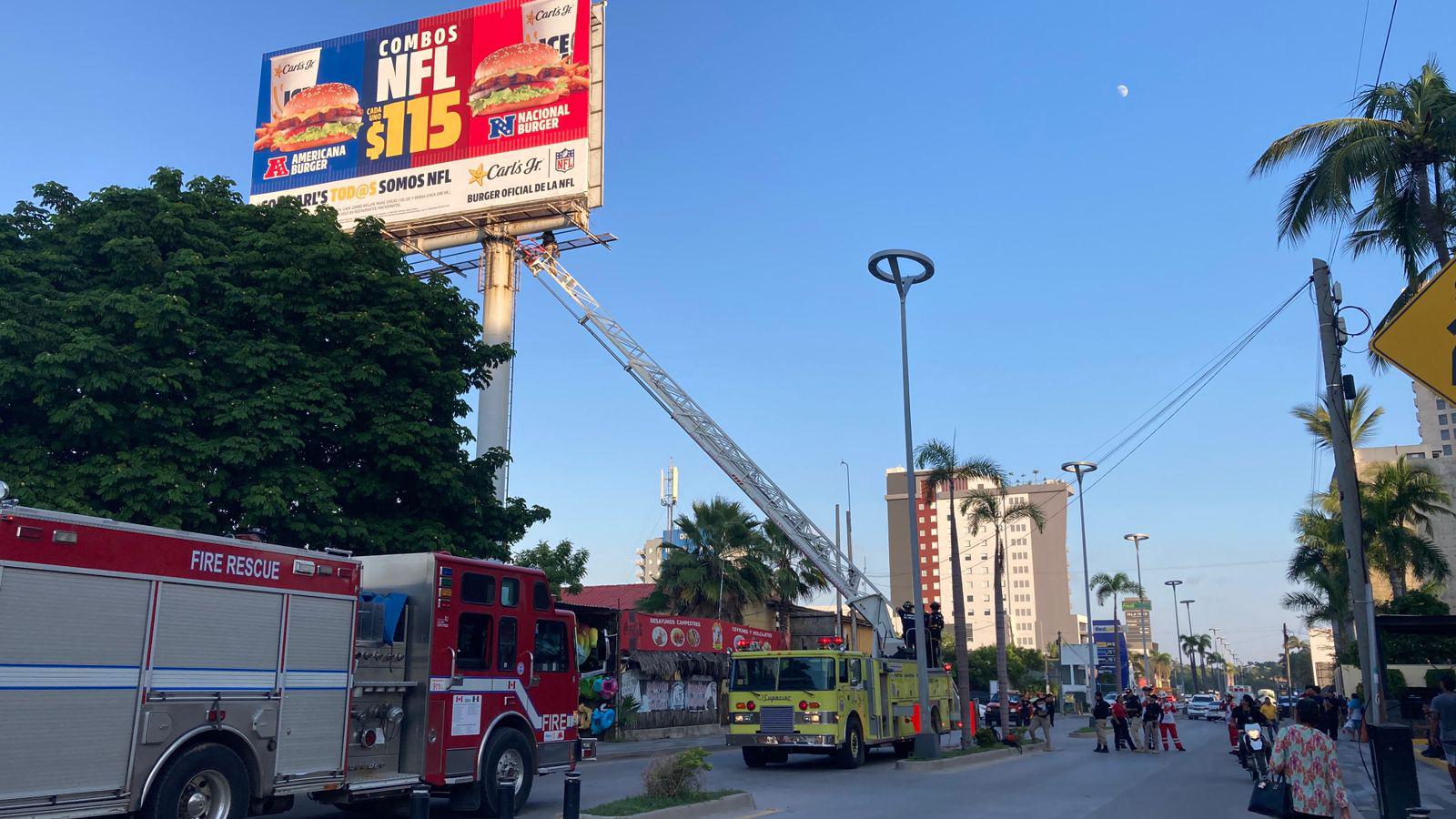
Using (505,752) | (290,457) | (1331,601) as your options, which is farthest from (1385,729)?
(1331,601)

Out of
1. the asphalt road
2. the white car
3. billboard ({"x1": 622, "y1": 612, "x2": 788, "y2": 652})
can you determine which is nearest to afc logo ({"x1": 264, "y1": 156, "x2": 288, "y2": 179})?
billboard ({"x1": 622, "y1": 612, "x2": 788, "y2": 652})

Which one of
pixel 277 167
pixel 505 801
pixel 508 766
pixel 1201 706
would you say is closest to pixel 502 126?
pixel 277 167

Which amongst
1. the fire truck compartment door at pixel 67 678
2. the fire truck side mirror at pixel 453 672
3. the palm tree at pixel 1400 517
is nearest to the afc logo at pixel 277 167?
the fire truck side mirror at pixel 453 672

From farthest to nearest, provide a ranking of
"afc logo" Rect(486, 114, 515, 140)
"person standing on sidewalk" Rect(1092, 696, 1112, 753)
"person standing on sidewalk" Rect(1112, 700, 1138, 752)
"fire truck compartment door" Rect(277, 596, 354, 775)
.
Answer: "afc logo" Rect(486, 114, 515, 140) → "person standing on sidewalk" Rect(1112, 700, 1138, 752) → "person standing on sidewalk" Rect(1092, 696, 1112, 753) → "fire truck compartment door" Rect(277, 596, 354, 775)

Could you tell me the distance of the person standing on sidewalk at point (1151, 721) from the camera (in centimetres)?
2958

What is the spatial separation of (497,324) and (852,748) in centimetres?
2013

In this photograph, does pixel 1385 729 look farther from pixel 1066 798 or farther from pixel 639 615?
pixel 639 615

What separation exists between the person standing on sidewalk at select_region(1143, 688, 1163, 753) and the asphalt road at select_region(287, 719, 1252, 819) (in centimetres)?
388

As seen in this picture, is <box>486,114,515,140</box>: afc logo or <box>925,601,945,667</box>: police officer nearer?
<box>925,601,945,667</box>: police officer

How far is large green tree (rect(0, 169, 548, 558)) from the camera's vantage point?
53.5 ft

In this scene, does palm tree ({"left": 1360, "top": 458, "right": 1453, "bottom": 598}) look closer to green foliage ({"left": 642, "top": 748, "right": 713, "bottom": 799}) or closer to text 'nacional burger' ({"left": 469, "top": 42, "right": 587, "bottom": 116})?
text 'nacional burger' ({"left": 469, "top": 42, "right": 587, "bottom": 116})

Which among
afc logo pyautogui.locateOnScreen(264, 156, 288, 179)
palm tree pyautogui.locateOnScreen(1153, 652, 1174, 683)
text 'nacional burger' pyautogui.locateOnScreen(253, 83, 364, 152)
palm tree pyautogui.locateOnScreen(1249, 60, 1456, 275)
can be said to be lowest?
palm tree pyautogui.locateOnScreen(1153, 652, 1174, 683)

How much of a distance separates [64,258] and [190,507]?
4999 mm

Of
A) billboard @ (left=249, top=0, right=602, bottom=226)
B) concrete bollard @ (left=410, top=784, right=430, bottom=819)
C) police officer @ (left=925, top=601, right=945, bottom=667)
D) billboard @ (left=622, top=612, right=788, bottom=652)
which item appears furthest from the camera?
billboard @ (left=249, top=0, right=602, bottom=226)
